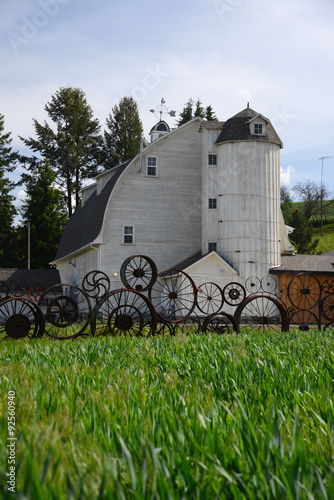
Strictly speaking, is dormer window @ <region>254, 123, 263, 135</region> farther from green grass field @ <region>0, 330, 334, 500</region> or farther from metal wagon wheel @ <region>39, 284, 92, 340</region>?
green grass field @ <region>0, 330, 334, 500</region>

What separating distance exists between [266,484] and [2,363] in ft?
16.5

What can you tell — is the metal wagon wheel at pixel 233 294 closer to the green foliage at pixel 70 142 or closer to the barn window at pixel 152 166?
the barn window at pixel 152 166

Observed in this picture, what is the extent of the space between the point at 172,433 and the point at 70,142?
59060mm

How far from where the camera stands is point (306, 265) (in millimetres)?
34812

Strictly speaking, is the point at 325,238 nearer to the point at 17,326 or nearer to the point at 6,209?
the point at 6,209

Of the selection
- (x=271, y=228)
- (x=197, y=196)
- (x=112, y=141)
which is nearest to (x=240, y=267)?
(x=271, y=228)

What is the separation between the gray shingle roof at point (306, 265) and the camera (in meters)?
32.9

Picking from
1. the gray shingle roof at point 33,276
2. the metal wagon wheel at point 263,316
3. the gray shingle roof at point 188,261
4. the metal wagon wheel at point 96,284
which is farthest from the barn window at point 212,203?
the gray shingle roof at point 33,276

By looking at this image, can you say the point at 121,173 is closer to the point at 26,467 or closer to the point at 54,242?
the point at 54,242

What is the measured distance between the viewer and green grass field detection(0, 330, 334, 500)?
7.56 ft

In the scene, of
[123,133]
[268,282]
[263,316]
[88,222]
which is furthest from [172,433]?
[123,133]

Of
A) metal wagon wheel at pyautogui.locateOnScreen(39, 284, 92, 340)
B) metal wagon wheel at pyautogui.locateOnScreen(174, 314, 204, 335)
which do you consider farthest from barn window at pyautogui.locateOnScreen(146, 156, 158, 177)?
metal wagon wheel at pyautogui.locateOnScreen(174, 314, 204, 335)

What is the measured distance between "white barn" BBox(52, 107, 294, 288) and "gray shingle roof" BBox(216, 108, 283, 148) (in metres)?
0.06

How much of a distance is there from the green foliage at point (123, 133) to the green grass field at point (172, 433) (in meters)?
56.5
